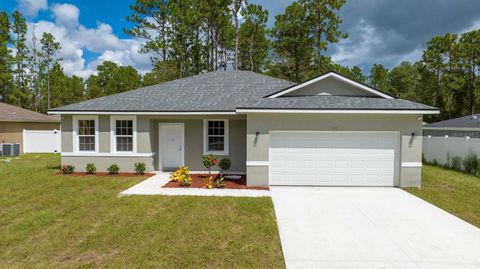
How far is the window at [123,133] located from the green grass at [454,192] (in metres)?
11.7

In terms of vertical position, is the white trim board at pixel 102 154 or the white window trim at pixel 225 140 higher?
the white window trim at pixel 225 140

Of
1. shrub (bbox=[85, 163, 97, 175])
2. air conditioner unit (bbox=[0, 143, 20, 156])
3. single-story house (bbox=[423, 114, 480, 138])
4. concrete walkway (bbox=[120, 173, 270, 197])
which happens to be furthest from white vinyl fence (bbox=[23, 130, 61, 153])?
single-story house (bbox=[423, 114, 480, 138])

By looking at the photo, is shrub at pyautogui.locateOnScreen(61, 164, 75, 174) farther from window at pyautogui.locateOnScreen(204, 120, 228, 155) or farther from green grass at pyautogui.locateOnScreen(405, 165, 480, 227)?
green grass at pyautogui.locateOnScreen(405, 165, 480, 227)

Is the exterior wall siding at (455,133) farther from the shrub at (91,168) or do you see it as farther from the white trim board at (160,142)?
the shrub at (91,168)

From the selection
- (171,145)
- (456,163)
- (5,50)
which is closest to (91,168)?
(171,145)

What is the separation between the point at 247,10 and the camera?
26.1 m

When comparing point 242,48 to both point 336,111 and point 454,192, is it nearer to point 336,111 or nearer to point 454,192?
point 336,111

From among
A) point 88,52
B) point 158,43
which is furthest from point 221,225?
point 88,52

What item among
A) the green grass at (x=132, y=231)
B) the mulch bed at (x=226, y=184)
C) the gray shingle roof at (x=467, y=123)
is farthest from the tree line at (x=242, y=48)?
the green grass at (x=132, y=231)

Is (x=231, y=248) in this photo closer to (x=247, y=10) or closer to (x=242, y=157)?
(x=242, y=157)

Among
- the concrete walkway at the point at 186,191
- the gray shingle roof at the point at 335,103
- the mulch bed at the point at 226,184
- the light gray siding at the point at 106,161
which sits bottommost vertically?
the concrete walkway at the point at 186,191

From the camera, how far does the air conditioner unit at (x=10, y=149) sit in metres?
17.5

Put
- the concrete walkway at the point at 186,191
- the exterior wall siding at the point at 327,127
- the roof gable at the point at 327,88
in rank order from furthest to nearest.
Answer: the roof gable at the point at 327,88, the exterior wall siding at the point at 327,127, the concrete walkway at the point at 186,191

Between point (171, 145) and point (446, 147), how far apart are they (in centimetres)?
1484
